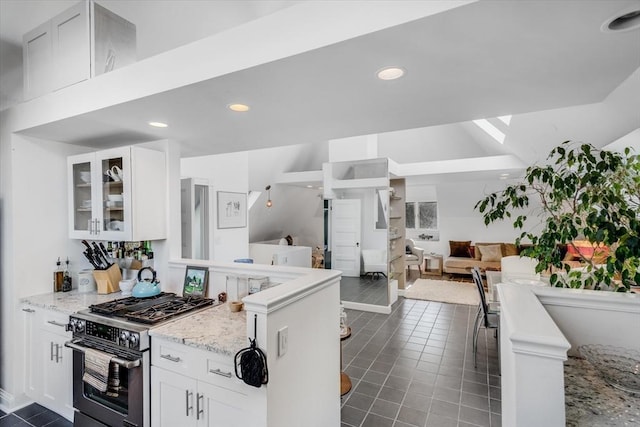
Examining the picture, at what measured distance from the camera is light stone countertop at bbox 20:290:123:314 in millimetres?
2283

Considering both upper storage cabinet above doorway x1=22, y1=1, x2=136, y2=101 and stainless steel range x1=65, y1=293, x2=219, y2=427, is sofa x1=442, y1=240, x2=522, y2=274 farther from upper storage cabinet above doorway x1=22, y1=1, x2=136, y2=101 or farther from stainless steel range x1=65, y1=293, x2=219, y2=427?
upper storage cabinet above doorway x1=22, y1=1, x2=136, y2=101

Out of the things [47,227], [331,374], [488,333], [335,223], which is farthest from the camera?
[335,223]

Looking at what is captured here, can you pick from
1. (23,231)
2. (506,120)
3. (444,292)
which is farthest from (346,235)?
(23,231)

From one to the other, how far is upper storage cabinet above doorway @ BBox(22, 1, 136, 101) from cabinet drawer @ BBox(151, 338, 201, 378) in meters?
1.84

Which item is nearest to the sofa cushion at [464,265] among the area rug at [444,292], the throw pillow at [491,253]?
the throw pillow at [491,253]

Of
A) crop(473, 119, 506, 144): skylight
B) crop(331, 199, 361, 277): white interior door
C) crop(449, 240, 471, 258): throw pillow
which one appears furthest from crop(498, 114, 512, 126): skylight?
crop(449, 240, 471, 258): throw pillow

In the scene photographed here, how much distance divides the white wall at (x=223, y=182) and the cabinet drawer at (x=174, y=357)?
3059 mm

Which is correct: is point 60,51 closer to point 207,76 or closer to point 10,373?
point 207,76

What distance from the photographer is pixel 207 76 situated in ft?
5.08

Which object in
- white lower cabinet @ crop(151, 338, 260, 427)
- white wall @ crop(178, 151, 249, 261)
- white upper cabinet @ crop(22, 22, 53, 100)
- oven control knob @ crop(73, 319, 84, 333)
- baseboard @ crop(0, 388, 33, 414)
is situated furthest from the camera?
white wall @ crop(178, 151, 249, 261)

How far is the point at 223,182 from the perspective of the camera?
5.07 meters

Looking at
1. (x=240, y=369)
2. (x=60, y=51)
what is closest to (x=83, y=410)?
(x=240, y=369)

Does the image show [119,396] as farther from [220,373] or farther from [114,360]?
[220,373]

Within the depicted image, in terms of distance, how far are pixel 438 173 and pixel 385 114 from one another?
13.8ft
